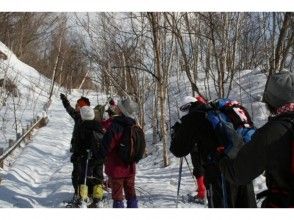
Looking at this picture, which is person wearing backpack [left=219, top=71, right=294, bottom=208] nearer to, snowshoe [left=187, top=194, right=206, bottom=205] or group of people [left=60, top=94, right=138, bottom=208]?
group of people [left=60, top=94, right=138, bottom=208]

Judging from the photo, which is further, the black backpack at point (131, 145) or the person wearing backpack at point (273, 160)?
the black backpack at point (131, 145)

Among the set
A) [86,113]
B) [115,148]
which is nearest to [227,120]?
[115,148]

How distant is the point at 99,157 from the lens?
557 centimetres

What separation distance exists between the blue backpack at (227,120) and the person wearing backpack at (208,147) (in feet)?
0.22

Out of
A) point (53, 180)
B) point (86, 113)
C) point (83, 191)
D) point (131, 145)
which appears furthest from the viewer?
point (53, 180)

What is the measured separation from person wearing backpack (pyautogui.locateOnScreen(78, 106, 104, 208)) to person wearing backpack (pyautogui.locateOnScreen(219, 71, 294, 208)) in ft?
13.1

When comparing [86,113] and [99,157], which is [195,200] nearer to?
[99,157]

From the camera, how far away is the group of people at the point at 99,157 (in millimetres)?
5312

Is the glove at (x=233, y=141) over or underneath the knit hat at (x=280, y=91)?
underneath

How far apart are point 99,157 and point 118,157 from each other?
0.28 metres

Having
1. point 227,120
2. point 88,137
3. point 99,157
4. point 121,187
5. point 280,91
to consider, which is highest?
point 280,91

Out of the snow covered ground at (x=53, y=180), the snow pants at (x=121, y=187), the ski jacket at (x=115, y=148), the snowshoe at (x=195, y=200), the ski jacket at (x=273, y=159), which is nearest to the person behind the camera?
the ski jacket at (x=273, y=159)

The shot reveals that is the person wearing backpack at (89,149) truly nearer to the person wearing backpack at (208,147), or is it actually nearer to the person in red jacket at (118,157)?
the person in red jacket at (118,157)

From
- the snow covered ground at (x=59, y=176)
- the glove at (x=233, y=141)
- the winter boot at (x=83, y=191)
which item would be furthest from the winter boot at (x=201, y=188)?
the glove at (x=233, y=141)
